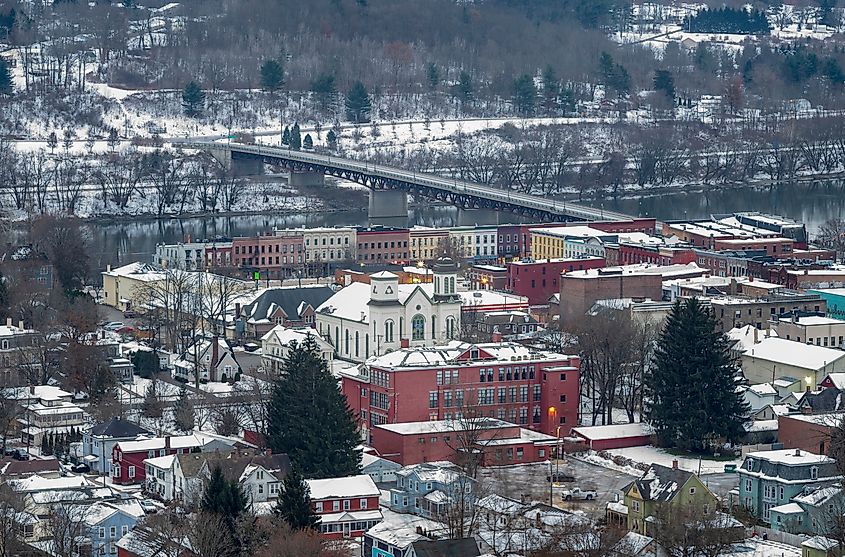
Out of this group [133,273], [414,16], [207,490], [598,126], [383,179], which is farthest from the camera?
[414,16]

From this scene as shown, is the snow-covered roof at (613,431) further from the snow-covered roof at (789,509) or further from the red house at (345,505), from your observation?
the snow-covered roof at (789,509)

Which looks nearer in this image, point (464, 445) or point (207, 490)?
point (207, 490)

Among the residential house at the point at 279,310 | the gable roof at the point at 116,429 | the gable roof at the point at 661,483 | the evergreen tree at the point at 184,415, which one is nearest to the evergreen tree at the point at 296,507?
the gable roof at the point at 661,483

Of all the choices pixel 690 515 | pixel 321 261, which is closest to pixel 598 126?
pixel 321 261

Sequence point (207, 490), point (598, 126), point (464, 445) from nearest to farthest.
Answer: point (207, 490), point (464, 445), point (598, 126)

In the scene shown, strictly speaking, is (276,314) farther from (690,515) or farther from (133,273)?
(690,515)

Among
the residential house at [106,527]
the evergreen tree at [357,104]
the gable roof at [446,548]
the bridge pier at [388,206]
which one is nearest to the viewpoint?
the gable roof at [446,548]

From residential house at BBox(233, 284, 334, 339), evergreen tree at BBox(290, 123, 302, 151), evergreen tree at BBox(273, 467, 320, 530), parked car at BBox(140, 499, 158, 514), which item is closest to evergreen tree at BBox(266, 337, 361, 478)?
parked car at BBox(140, 499, 158, 514)
